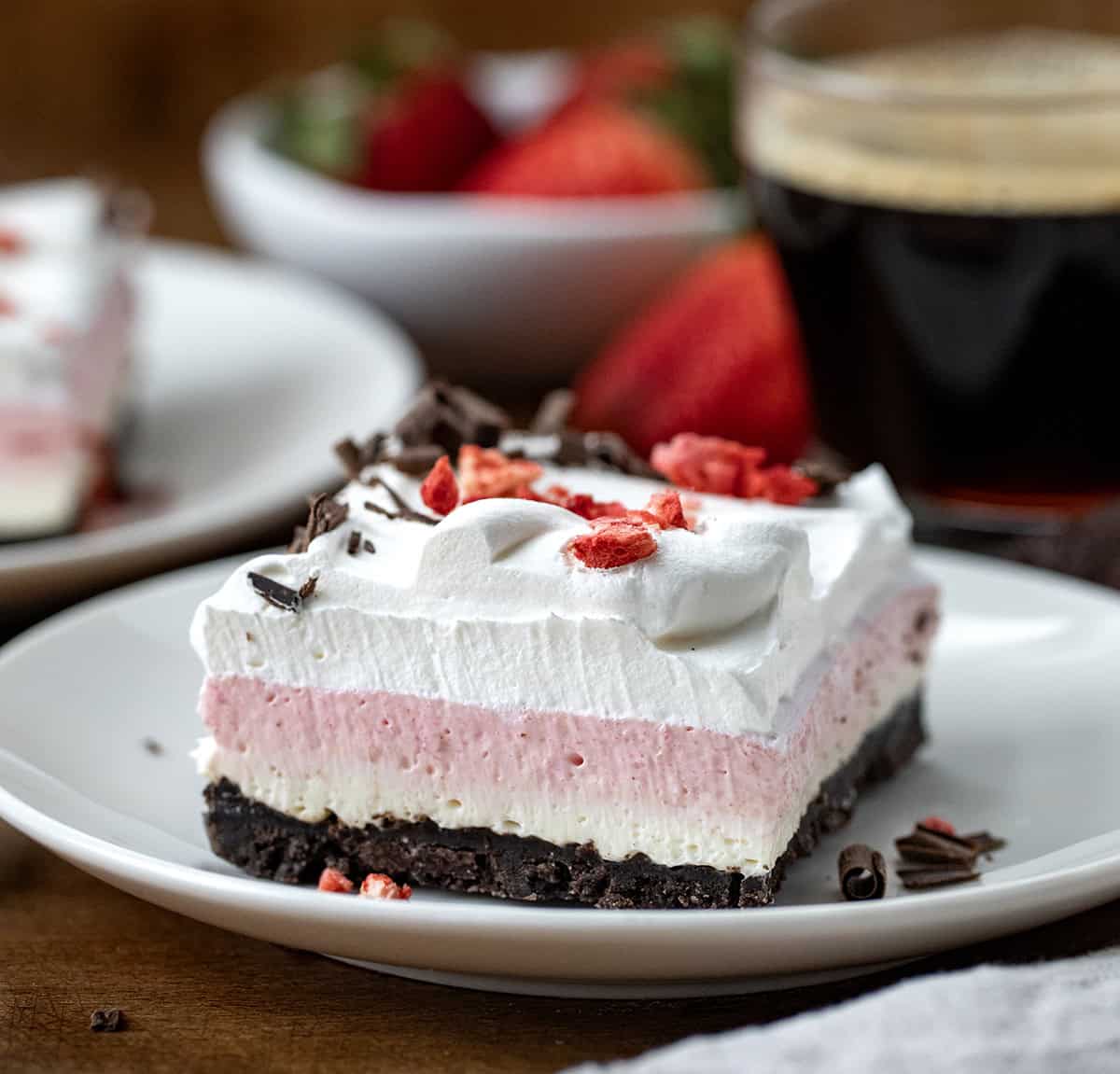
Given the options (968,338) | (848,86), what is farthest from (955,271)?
(848,86)

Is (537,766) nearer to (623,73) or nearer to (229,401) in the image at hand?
(229,401)

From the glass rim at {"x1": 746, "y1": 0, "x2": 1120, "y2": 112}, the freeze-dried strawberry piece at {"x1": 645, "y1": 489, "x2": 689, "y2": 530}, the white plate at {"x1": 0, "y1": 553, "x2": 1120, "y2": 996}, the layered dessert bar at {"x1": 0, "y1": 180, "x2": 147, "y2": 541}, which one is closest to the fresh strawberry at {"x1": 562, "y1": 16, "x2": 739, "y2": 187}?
the glass rim at {"x1": 746, "y1": 0, "x2": 1120, "y2": 112}

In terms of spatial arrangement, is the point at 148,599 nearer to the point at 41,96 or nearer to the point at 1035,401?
the point at 1035,401

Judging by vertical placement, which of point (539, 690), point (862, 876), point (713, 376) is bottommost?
point (713, 376)

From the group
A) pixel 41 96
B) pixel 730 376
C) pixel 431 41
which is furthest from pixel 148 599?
pixel 41 96

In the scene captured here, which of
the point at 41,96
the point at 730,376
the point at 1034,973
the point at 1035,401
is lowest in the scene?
the point at 41,96

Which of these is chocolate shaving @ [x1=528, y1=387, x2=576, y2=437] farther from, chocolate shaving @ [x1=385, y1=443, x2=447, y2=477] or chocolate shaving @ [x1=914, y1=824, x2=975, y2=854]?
chocolate shaving @ [x1=914, y1=824, x2=975, y2=854]
